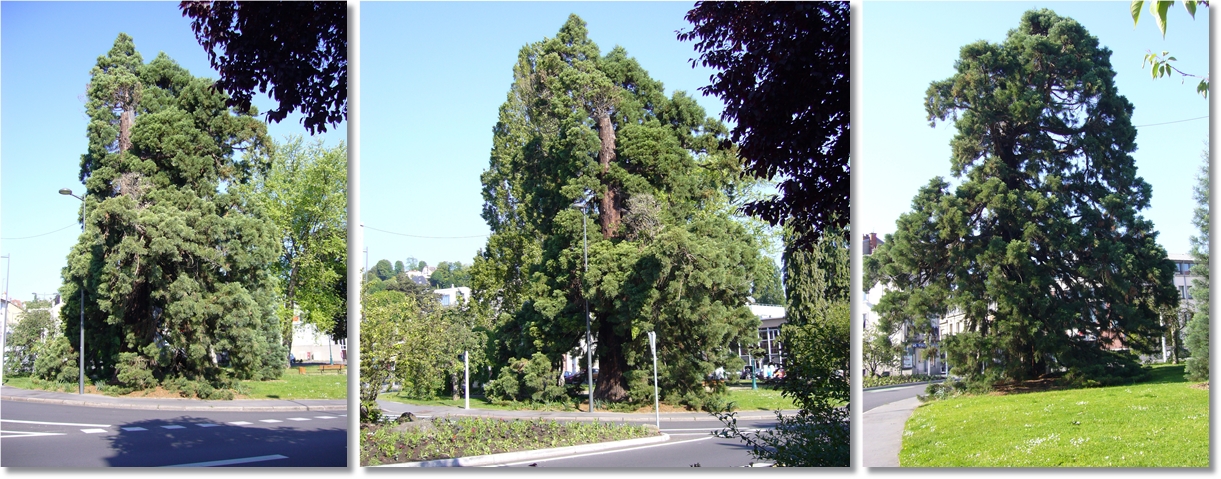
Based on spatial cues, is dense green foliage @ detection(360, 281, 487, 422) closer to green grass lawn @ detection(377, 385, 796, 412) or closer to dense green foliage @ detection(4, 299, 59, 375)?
green grass lawn @ detection(377, 385, 796, 412)

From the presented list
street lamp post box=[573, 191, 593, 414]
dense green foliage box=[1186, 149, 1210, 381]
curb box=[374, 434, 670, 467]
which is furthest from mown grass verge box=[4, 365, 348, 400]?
dense green foliage box=[1186, 149, 1210, 381]

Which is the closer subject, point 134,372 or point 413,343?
point 134,372

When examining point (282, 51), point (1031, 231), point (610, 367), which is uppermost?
point (282, 51)

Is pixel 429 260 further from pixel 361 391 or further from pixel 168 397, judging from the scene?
pixel 168 397

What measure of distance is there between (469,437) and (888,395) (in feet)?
7.84

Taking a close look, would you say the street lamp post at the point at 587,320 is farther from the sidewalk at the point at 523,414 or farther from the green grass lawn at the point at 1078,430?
the green grass lawn at the point at 1078,430

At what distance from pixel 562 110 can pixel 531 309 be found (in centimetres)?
145

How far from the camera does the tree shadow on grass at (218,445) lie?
435 centimetres

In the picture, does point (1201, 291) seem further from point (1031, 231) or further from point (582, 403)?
point (582, 403)

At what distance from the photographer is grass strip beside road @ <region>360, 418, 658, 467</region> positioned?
4.48 metres

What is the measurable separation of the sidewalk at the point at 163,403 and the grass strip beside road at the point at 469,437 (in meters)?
0.28

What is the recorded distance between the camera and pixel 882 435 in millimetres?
4656

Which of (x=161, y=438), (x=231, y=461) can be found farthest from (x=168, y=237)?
(x=231, y=461)

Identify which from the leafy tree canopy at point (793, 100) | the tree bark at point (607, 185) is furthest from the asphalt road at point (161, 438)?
the leafy tree canopy at point (793, 100)
